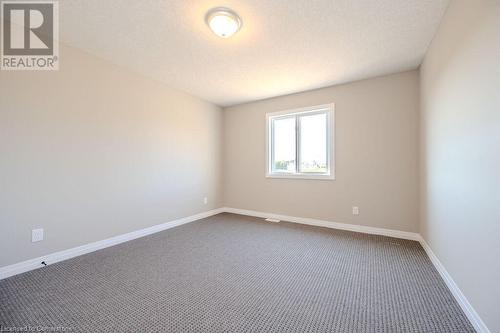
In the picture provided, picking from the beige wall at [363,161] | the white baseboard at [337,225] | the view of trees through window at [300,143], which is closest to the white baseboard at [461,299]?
the white baseboard at [337,225]

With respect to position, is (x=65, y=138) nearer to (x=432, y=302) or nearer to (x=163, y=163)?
(x=163, y=163)

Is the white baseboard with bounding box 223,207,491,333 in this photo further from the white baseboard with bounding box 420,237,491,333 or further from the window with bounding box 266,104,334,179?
the window with bounding box 266,104,334,179

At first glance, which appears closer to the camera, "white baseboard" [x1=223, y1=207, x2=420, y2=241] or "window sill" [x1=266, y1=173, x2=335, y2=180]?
"white baseboard" [x1=223, y1=207, x2=420, y2=241]

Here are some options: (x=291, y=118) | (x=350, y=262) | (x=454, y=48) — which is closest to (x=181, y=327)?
(x=350, y=262)

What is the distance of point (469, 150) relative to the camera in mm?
1482

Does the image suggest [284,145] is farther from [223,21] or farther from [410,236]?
[223,21]

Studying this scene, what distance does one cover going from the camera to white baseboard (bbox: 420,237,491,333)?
1.30 meters

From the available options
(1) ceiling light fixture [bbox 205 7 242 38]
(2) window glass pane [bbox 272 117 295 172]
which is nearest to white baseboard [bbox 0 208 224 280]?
(2) window glass pane [bbox 272 117 295 172]

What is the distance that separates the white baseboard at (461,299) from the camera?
1298mm

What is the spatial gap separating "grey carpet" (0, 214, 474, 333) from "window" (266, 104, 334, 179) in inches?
58.2

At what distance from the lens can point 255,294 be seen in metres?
1.71

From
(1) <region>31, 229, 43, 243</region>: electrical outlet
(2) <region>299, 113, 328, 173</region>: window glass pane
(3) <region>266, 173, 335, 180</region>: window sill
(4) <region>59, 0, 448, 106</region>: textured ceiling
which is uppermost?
(4) <region>59, 0, 448, 106</region>: textured ceiling

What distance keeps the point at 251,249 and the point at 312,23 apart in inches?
104

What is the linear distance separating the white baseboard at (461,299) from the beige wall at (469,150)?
0.16ft
